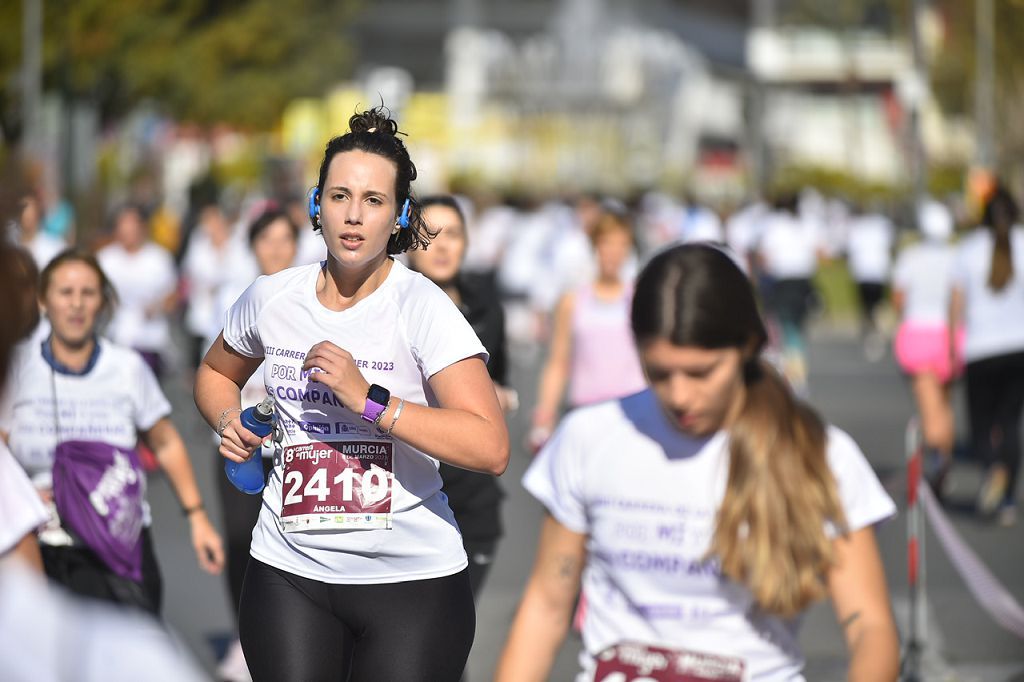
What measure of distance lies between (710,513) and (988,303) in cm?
786

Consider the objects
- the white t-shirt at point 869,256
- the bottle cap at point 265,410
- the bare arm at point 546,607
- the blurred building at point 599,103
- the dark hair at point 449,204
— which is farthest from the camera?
the blurred building at point 599,103

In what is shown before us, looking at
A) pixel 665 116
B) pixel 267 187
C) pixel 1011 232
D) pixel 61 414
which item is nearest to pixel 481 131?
pixel 665 116

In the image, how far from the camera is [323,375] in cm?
404

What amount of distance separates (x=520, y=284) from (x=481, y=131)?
43840mm

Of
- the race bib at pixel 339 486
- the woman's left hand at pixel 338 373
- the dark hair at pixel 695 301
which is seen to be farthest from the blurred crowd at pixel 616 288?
the race bib at pixel 339 486

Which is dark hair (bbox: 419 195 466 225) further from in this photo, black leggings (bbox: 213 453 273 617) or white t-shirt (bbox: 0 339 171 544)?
white t-shirt (bbox: 0 339 171 544)

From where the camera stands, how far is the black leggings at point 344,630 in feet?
14.2

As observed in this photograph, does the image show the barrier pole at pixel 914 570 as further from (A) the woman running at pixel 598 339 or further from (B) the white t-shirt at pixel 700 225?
(B) the white t-shirt at pixel 700 225

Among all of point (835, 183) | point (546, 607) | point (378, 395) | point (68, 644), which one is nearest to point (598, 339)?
point (378, 395)

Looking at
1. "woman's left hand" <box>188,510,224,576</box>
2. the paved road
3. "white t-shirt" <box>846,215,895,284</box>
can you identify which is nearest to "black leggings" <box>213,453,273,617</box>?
the paved road

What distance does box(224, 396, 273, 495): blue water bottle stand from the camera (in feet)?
14.1

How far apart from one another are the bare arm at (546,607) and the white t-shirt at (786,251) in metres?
16.3

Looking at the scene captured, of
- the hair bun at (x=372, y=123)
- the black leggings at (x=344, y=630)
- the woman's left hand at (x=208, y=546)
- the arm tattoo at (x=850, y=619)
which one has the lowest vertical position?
the woman's left hand at (x=208, y=546)

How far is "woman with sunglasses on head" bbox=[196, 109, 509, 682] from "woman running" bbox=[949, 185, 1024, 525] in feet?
23.0
